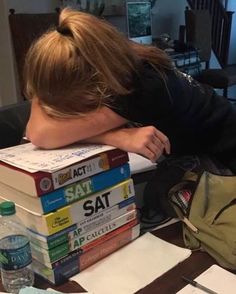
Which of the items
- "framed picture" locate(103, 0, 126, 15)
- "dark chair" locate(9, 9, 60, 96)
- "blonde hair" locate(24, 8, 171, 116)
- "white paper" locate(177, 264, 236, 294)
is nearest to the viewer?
"white paper" locate(177, 264, 236, 294)

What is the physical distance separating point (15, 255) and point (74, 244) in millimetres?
121

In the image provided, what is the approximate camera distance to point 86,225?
2.61 feet

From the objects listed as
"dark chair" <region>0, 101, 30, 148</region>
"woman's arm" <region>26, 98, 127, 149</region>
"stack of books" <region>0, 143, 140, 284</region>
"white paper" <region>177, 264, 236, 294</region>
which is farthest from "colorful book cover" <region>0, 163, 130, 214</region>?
"dark chair" <region>0, 101, 30, 148</region>

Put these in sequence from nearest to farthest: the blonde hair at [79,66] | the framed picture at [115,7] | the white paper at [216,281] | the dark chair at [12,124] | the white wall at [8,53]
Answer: the white paper at [216,281] < the blonde hair at [79,66] < the dark chair at [12,124] < the white wall at [8,53] < the framed picture at [115,7]

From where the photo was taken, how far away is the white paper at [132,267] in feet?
2.44

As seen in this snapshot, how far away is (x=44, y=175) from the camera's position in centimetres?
71

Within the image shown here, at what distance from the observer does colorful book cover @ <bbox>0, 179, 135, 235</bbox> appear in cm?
73

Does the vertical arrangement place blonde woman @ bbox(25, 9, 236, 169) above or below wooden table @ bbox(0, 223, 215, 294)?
above

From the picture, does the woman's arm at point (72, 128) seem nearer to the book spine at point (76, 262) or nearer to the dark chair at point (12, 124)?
the book spine at point (76, 262)

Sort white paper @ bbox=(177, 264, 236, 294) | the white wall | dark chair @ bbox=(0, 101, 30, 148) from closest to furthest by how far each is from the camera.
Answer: white paper @ bbox=(177, 264, 236, 294) → dark chair @ bbox=(0, 101, 30, 148) → the white wall

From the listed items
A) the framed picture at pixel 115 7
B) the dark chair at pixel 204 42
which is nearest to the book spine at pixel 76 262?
the framed picture at pixel 115 7

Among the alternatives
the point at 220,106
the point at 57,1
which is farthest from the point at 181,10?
the point at 220,106

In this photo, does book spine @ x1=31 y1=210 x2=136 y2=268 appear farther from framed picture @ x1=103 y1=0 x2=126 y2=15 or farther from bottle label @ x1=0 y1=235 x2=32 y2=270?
framed picture @ x1=103 y1=0 x2=126 y2=15

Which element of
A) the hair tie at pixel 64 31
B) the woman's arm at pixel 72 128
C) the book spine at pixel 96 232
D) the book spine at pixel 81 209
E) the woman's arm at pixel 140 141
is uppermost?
the hair tie at pixel 64 31
